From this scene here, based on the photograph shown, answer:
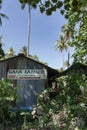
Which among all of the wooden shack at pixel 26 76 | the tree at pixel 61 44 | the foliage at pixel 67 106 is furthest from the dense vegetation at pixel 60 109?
the tree at pixel 61 44

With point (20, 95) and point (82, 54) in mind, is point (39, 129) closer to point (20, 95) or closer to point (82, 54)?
point (82, 54)

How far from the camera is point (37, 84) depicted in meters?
22.6

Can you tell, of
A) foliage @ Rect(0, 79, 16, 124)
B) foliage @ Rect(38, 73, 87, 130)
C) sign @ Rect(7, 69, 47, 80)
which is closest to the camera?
foliage @ Rect(38, 73, 87, 130)

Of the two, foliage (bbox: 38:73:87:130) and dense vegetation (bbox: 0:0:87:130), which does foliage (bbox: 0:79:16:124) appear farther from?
foliage (bbox: 38:73:87:130)

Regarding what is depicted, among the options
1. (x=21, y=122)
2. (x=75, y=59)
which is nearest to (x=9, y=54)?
(x=75, y=59)

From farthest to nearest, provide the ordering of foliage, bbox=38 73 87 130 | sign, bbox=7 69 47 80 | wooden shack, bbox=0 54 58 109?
sign, bbox=7 69 47 80 < wooden shack, bbox=0 54 58 109 < foliage, bbox=38 73 87 130

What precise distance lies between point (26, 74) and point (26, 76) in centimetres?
14

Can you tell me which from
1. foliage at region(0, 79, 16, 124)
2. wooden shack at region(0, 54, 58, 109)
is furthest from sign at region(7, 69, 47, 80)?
foliage at region(0, 79, 16, 124)

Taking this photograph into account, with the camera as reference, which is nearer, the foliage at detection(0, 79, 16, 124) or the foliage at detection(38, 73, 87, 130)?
the foliage at detection(38, 73, 87, 130)

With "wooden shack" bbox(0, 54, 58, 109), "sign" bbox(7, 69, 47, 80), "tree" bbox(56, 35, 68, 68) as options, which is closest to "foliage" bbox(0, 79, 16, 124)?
"wooden shack" bbox(0, 54, 58, 109)

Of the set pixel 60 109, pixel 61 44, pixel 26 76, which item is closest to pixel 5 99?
pixel 60 109

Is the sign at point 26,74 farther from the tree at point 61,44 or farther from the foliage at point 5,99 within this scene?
the tree at point 61,44

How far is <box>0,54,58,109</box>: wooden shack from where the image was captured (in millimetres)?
22391

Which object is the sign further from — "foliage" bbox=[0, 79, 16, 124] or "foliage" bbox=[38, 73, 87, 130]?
"foliage" bbox=[38, 73, 87, 130]
